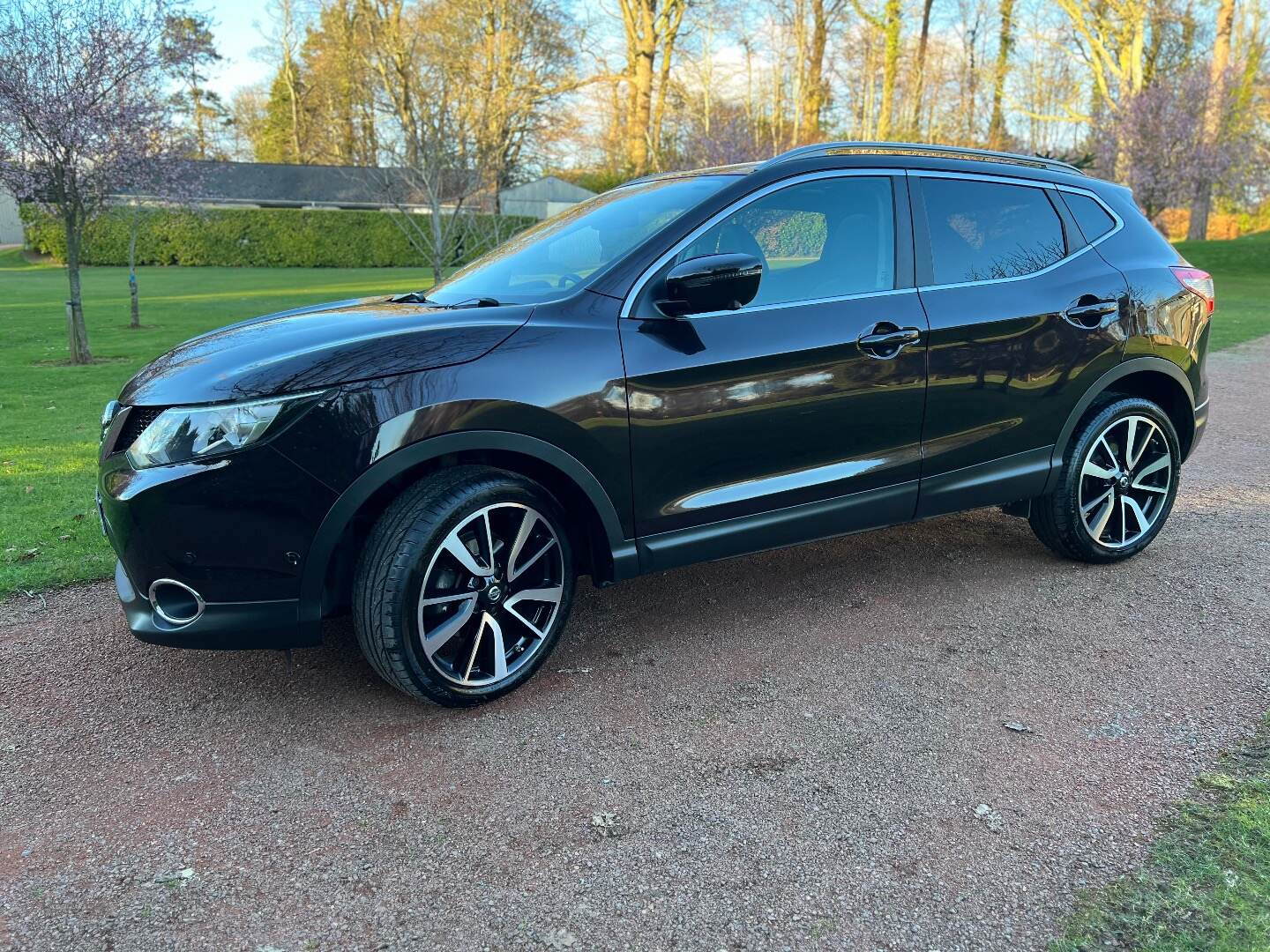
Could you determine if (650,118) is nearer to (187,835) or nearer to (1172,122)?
(1172,122)

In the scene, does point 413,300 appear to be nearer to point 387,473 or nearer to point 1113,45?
point 387,473

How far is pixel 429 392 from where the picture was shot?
2.97 metres

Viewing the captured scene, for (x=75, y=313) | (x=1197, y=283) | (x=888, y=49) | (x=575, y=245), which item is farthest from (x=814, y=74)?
(x=575, y=245)

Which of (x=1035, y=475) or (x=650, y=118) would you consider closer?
(x=1035, y=475)

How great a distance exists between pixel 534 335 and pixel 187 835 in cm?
177

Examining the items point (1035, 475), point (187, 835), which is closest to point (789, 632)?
point (1035, 475)

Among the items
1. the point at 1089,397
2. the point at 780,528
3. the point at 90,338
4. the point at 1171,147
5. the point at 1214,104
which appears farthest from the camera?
the point at 1214,104

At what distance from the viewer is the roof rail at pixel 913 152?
377 centimetres

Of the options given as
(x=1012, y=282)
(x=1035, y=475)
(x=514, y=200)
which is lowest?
(x=1035, y=475)

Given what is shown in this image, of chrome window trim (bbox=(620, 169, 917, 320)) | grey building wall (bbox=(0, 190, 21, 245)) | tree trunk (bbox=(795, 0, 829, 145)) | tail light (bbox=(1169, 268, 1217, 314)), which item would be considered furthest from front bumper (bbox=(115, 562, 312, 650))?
grey building wall (bbox=(0, 190, 21, 245))

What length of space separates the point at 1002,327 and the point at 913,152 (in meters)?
0.82

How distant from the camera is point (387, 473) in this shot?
2943 millimetres

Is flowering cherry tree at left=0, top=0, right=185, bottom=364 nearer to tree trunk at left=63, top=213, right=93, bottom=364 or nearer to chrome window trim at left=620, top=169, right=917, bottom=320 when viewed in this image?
tree trunk at left=63, top=213, right=93, bottom=364

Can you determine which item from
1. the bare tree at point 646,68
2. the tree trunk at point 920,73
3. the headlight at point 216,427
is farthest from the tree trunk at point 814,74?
the headlight at point 216,427
